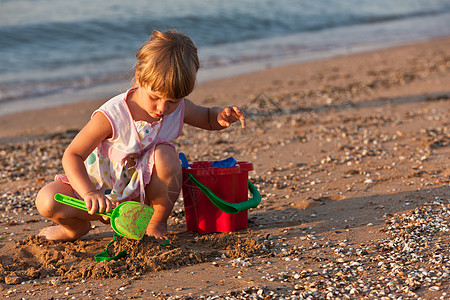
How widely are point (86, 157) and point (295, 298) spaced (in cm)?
143

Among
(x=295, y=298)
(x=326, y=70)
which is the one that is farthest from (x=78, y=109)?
(x=295, y=298)

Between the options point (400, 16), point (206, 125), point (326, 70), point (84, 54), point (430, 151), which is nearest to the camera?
point (206, 125)

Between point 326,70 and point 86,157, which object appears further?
point 326,70

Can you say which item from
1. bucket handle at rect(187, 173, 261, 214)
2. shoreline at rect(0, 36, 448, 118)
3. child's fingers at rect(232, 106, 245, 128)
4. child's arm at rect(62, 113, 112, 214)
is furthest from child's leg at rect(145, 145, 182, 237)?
shoreline at rect(0, 36, 448, 118)

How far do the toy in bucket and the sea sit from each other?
4850 mm

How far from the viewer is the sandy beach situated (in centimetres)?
280

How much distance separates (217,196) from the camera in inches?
135

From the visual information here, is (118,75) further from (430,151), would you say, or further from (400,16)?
(400,16)

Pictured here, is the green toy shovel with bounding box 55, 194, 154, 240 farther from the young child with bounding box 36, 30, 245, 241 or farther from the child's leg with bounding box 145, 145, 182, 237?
the child's leg with bounding box 145, 145, 182, 237

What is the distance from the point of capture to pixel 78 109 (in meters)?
8.09

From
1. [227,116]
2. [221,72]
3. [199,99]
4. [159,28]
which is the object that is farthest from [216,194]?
[221,72]

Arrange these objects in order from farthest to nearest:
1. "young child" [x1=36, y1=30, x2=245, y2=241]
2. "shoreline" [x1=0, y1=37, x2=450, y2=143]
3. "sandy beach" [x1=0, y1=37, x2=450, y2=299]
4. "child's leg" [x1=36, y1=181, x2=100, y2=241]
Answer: "shoreline" [x1=0, y1=37, x2=450, y2=143]
"child's leg" [x1=36, y1=181, x2=100, y2=241]
"young child" [x1=36, y1=30, x2=245, y2=241]
"sandy beach" [x1=0, y1=37, x2=450, y2=299]

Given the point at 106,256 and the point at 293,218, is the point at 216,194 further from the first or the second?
the point at 106,256

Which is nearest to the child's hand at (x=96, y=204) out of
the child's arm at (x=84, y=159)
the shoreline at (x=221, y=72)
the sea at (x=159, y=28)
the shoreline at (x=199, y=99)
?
the child's arm at (x=84, y=159)
